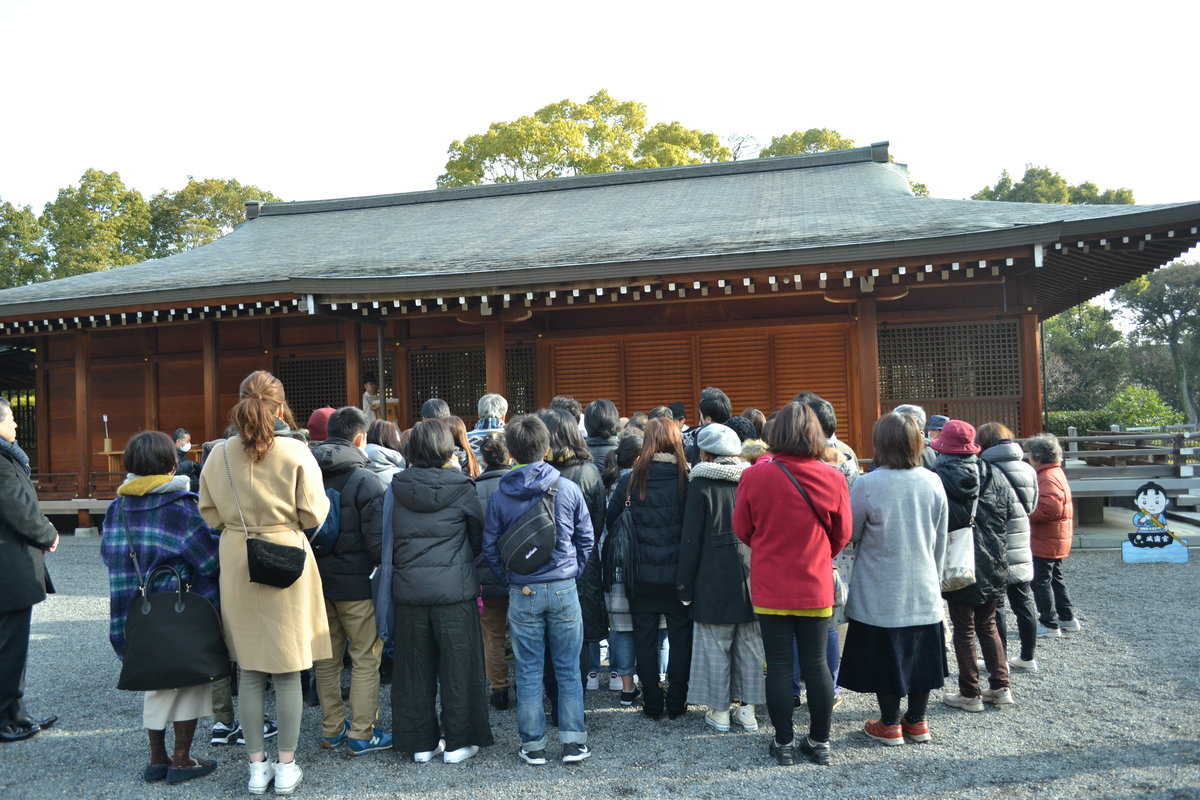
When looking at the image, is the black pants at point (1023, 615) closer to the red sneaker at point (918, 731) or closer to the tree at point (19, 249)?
the red sneaker at point (918, 731)

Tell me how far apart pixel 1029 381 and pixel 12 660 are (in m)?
9.32

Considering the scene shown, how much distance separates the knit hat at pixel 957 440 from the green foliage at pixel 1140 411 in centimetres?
1538

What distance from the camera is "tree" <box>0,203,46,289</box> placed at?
23.2m

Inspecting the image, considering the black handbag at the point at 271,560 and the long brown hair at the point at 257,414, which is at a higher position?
the long brown hair at the point at 257,414

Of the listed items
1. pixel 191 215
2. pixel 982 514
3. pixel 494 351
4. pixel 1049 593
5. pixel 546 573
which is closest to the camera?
pixel 546 573

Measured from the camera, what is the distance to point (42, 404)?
1230 centimetres

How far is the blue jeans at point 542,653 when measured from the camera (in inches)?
143

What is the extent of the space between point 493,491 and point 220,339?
927 cm

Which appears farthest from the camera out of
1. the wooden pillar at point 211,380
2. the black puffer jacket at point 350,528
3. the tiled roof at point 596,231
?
the wooden pillar at point 211,380

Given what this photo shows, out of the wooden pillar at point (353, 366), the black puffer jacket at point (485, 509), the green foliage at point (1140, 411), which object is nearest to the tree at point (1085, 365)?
the green foliage at point (1140, 411)

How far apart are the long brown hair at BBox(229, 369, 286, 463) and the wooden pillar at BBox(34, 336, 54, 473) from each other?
447 inches

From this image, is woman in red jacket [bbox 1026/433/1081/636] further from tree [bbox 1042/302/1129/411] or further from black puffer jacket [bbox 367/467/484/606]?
tree [bbox 1042/302/1129/411]

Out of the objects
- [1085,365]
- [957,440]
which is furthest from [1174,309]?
[957,440]

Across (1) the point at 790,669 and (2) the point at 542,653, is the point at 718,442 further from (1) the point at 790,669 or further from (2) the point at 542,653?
(2) the point at 542,653
